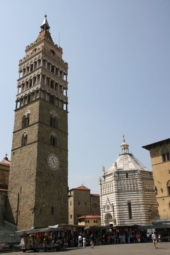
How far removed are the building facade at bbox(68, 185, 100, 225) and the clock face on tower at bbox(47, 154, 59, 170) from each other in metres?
17.9

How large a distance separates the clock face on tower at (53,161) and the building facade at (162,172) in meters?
10.7

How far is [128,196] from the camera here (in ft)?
112

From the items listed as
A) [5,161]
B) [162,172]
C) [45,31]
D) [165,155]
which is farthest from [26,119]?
[162,172]

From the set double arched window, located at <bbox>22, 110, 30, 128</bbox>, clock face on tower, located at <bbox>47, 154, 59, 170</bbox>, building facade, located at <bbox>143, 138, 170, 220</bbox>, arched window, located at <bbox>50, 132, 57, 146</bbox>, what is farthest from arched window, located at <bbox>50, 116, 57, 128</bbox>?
building facade, located at <bbox>143, 138, 170, 220</bbox>

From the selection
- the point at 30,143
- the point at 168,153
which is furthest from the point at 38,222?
the point at 168,153

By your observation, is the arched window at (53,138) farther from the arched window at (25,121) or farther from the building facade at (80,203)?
the building facade at (80,203)

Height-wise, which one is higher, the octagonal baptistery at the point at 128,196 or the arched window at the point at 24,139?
the arched window at the point at 24,139

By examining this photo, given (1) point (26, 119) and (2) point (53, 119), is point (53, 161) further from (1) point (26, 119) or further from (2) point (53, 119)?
(1) point (26, 119)

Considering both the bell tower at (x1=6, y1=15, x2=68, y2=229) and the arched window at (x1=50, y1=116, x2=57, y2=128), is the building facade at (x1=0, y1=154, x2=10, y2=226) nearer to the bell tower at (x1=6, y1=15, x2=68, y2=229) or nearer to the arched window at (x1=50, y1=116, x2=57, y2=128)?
the bell tower at (x1=6, y1=15, x2=68, y2=229)

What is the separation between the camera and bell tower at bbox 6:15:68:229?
26.9 meters

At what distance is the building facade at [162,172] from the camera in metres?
23.9

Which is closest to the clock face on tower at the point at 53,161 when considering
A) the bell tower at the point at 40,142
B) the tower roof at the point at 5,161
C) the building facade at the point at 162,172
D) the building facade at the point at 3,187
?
the bell tower at the point at 40,142

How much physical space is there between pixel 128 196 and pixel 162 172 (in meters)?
10.7

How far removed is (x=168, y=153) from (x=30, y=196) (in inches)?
580
